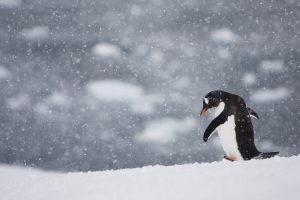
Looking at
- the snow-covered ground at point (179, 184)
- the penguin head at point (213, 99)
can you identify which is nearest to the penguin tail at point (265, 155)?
the snow-covered ground at point (179, 184)

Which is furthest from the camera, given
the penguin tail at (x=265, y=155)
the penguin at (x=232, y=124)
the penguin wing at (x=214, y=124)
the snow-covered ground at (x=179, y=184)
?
the penguin at (x=232, y=124)

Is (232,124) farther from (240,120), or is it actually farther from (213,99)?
(213,99)

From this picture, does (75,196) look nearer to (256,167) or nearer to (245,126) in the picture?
(256,167)

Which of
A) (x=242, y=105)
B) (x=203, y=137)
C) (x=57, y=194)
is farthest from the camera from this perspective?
(x=242, y=105)

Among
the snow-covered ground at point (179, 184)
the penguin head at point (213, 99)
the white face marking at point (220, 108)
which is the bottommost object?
the snow-covered ground at point (179, 184)

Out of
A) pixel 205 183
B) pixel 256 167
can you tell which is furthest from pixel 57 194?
pixel 256 167

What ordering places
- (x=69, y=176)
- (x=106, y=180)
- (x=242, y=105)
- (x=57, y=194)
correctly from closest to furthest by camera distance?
1. (x=57, y=194)
2. (x=106, y=180)
3. (x=69, y=176)
4. (x=242, y=105)

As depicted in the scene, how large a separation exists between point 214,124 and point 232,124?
1.02 feet

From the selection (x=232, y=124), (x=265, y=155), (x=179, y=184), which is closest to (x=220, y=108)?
(x=232, y=124)

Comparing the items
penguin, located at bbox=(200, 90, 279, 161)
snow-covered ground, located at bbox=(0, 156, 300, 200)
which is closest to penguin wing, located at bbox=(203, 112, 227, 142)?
penguin, located at bbox=(200, 90, 279, 161)

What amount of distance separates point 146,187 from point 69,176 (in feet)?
5.46

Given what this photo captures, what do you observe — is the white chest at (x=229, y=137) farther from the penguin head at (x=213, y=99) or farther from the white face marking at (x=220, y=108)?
the penguin head at (x=213, y=99)

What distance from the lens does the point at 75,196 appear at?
426 centimetres

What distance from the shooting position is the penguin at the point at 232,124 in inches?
249
